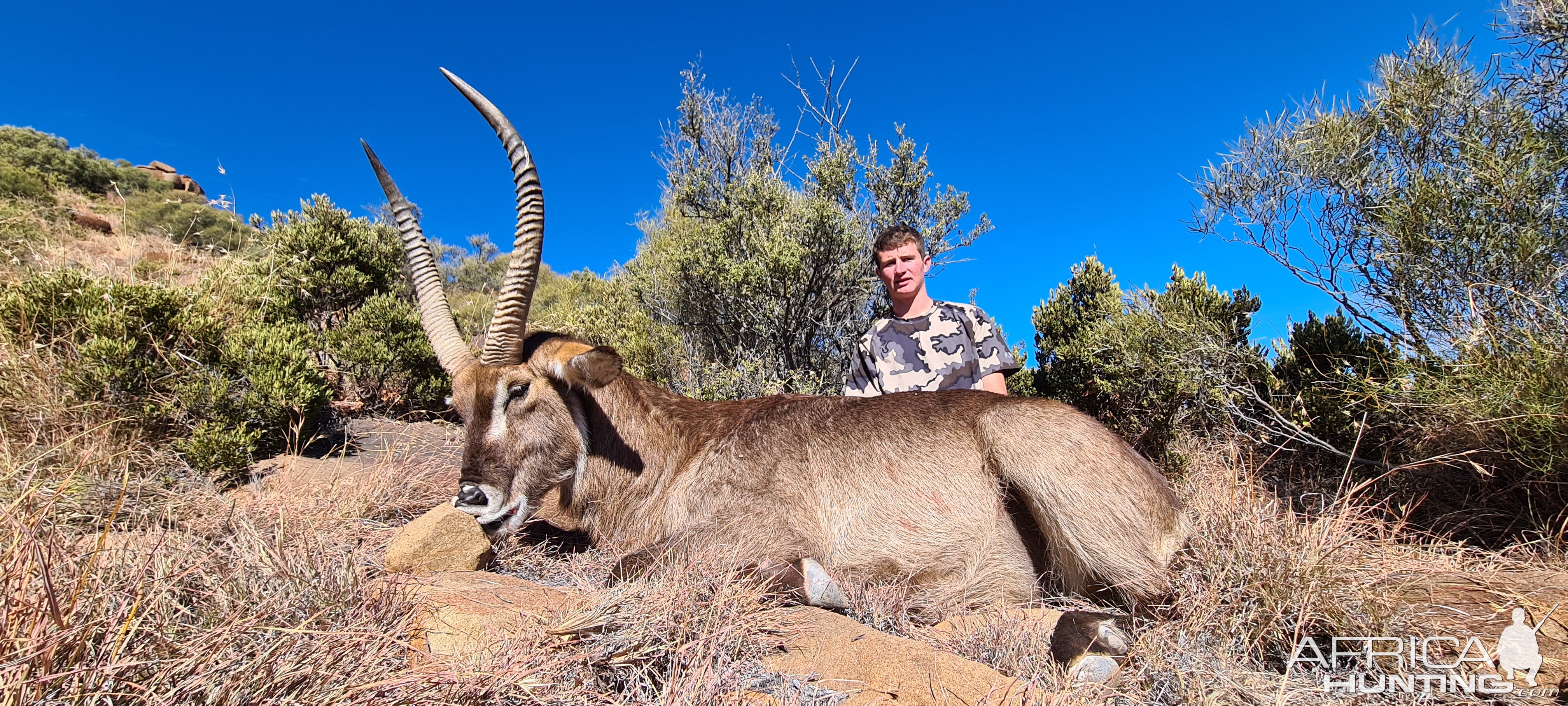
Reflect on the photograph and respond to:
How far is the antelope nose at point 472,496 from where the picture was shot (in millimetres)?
3473

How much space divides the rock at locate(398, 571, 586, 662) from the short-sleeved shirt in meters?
3.50

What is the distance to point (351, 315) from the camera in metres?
7.74

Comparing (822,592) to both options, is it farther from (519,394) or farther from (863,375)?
(863,375)

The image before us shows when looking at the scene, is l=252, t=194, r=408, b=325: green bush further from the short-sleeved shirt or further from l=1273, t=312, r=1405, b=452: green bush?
l=1273, t=312, r=1405, b=452: green bush

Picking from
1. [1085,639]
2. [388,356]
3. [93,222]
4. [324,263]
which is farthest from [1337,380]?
[93,222]

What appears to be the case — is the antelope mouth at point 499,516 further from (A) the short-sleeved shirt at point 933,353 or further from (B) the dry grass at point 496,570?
(A) the short-sleeved shirt at point 933,353

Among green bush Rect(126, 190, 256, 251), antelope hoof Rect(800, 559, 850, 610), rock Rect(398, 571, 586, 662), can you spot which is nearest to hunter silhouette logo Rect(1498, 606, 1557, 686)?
antelope hoof Rect(800, 559, 850, 610)

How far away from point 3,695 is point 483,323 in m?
9.63

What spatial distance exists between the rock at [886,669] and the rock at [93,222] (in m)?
21.9

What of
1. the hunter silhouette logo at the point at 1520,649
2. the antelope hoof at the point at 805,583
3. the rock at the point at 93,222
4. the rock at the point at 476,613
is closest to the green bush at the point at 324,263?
the rock at the point at 476,613

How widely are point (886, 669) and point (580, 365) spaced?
234 centimetres

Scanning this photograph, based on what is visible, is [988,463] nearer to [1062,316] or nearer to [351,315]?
[1062,316]

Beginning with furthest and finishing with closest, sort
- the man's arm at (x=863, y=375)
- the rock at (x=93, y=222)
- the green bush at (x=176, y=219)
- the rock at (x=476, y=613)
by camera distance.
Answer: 1. the green bush at (x=176, y=219)
2. the rock at (x=93, y=222)
3. the man's arm at (x=863, y=375)
4. the rock at (x=476, y=613)

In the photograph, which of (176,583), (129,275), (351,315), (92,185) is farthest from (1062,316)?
(92,185)
